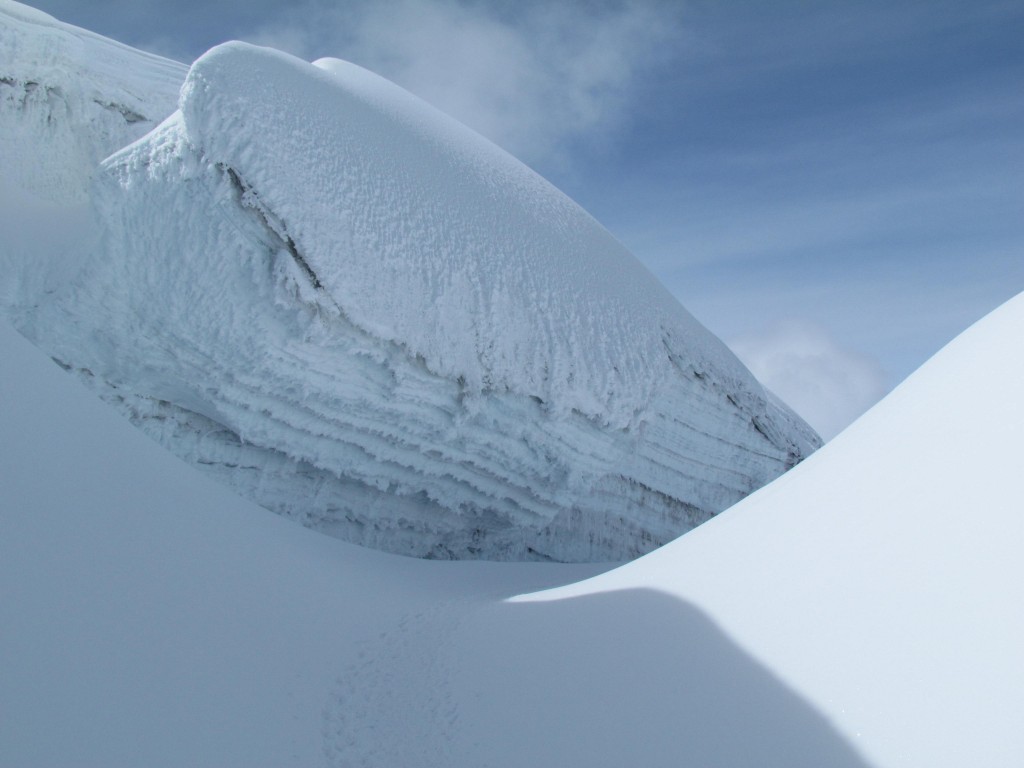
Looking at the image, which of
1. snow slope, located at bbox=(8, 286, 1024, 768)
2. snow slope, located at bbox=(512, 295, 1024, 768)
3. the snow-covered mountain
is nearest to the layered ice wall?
the snow-covered mountain

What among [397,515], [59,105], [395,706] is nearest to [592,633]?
[395,706]

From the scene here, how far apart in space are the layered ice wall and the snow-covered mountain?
0.06ft

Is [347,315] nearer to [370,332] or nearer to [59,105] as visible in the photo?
[370,332]

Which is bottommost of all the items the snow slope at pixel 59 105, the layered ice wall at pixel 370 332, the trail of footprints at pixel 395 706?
the trail of footprints at pixel 395 706

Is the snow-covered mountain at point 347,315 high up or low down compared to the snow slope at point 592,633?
up

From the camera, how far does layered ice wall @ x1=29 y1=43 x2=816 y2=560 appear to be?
474cm

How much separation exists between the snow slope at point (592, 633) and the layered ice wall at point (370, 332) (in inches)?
41.5

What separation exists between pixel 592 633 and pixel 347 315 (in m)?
2.74

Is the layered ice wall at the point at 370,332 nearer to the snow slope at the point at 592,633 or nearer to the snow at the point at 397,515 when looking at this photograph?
the snow at the point at 397,515

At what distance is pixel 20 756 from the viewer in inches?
83.5

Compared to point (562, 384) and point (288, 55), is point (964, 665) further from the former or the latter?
point (288, 55)

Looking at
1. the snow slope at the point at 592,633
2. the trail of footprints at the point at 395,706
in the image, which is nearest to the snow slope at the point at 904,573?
the snow slope at the point at 592,633

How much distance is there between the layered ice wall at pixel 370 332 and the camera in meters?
4.74

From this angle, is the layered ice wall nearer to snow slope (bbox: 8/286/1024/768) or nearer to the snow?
the snow
